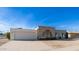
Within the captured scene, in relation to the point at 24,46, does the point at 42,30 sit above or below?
above

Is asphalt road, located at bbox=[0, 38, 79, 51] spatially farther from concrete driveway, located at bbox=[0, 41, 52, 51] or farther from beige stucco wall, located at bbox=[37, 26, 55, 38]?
beige stucco wall, located at bbox=[37, 26, 55, 38]

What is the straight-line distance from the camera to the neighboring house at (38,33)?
11.4 feet

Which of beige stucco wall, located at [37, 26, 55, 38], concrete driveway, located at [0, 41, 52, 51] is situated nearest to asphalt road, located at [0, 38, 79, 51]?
concrete driveway, located at [0, 41, 52, 51]

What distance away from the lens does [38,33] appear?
11.6ft

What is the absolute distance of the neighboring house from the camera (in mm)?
3484

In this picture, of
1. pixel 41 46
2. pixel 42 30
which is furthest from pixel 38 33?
pixel 41 46

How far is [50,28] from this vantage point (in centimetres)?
351

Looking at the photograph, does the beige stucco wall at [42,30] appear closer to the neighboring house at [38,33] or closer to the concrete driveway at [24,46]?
the neighboring house at [38,33]

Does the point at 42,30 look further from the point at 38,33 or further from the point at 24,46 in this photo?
the point at 24,46

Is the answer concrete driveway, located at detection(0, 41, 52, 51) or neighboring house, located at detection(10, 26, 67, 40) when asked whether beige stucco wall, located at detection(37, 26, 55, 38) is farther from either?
concrete driveway, located at detection(0, 41, 52, 51)

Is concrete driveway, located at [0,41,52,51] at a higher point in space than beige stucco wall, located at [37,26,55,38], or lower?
lower
